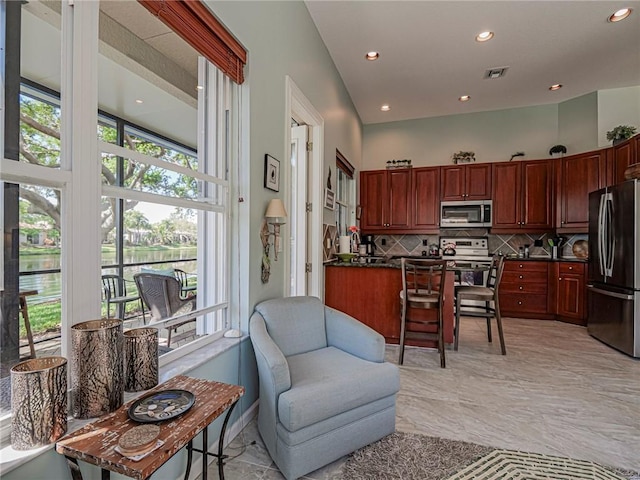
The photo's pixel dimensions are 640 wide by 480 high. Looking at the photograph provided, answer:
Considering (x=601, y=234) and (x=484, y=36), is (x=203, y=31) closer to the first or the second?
(x=484, y=36)

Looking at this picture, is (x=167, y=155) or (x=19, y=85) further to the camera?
(x=167, y=155)

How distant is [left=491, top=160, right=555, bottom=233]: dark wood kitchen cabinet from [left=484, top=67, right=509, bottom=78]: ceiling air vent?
4.71 ft

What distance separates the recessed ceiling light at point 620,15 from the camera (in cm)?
305

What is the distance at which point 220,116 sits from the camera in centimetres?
201

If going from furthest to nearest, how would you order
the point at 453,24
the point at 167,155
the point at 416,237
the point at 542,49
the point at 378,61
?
1. the point at 416,237
2. the point at 378,61
3. the point at 542,49
4. the point at 453,24
5. the point at 167,155

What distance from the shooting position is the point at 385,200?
18.9ft

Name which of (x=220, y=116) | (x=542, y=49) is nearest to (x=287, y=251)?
(x=220, y=116)

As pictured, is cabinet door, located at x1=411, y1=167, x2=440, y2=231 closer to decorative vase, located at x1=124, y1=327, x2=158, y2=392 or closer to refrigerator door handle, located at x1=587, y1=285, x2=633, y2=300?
refrigerator door handle, located at x1=587, y1=285, x2=633, y2=300

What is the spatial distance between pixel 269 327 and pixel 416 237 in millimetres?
4401

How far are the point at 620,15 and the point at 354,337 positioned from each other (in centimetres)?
400

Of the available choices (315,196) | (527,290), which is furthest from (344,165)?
(527,290)

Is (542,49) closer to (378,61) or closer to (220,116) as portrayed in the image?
(378,61)

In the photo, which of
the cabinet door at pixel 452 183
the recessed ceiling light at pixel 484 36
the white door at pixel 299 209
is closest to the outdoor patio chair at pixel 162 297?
the white door at pixel 299 209

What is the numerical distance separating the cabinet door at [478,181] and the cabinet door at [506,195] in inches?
3.6
